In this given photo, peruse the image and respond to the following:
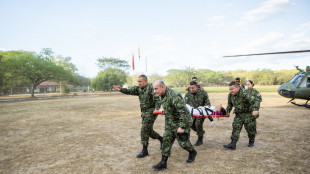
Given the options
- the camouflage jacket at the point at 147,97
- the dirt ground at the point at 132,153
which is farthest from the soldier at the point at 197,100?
the camouflage jacket at the point at 147,97

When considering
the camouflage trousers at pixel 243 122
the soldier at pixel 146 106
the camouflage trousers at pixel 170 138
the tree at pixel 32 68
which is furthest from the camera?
the tree at pixel 32 68

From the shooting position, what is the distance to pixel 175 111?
3.99m

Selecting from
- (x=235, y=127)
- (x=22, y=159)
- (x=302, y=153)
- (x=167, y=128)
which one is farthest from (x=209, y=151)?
(x=22, y=159)

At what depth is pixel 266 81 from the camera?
84688 millimetres

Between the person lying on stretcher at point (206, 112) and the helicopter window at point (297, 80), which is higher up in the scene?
the helicopter window at point (297, 80)

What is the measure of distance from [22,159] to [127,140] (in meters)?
3.11

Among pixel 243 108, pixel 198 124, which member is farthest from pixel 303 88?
Answer: pixel 198 124

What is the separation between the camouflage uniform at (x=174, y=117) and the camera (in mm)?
3793

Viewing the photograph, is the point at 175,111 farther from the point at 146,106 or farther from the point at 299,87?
the point at 299,87

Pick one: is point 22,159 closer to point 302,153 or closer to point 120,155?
point 120,155

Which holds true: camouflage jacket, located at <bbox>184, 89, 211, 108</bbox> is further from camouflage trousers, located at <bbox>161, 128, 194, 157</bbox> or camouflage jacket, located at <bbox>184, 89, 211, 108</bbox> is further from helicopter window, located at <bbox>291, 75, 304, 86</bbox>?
helicopter window, located at <bbox>291, 75, 304, 86</bbox>

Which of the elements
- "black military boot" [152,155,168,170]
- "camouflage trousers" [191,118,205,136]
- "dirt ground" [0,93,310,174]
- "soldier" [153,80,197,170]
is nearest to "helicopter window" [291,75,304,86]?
"dirt ground" [0,93,310,174]

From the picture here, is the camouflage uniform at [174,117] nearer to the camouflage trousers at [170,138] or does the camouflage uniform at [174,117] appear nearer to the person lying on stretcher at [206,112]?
the camouflage trousers at [170,138]

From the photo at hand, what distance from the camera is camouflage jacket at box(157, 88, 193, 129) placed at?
3787 mm
